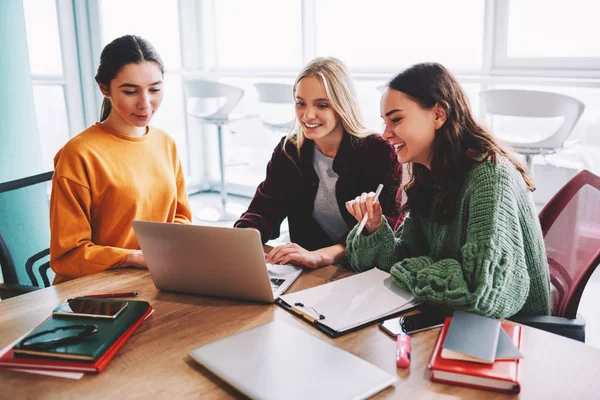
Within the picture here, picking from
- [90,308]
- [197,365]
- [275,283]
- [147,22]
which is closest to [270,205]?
[275,283]

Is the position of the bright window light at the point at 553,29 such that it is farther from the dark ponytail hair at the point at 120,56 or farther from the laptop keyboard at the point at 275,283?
the laptop keyboard at the point at 275,283

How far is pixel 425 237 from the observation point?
1538 millimetres

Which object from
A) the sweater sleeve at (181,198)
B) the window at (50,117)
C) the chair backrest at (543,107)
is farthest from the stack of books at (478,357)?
the window at (50,117)

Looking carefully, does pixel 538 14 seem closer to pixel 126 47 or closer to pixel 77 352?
pixel 126 47

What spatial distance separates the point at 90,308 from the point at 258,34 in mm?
3908

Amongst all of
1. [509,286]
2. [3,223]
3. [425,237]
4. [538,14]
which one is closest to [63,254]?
[3,223]

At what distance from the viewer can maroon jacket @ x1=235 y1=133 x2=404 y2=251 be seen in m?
1.82

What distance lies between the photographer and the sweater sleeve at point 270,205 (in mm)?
1831

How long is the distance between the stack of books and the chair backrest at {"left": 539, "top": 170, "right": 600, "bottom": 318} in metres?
0.38

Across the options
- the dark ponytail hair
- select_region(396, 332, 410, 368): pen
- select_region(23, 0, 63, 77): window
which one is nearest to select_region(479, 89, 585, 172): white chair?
the dark ponytail hair

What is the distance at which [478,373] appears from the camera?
915mm

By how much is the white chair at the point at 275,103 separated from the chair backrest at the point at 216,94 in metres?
0.22

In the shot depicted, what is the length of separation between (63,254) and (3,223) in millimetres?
269

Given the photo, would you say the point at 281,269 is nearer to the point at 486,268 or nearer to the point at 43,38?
the point at 486,268
